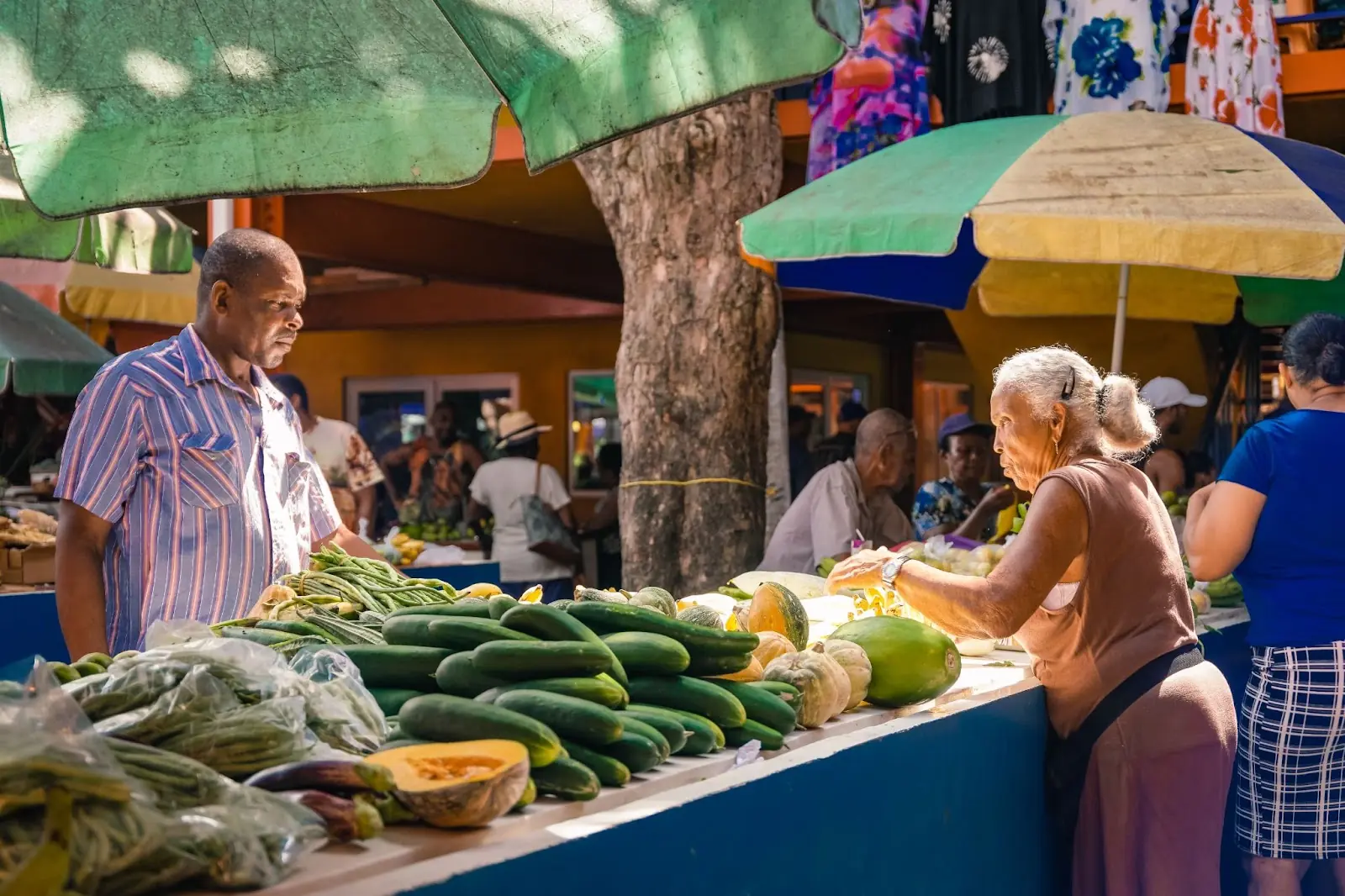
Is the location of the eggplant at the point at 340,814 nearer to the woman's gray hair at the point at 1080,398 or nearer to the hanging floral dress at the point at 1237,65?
the woman's gray hair at the point at 1080,398

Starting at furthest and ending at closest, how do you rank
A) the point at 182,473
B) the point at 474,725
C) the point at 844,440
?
the point at 844,440, the point at 182,473, the point at 474,725

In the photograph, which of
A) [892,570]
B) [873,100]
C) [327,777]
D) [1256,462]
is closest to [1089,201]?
[1256,462]

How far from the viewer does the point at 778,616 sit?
341cm

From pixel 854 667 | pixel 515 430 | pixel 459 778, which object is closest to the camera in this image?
pixel 459 778

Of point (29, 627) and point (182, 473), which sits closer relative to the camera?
point (182, 473)

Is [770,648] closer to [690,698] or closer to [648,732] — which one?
[690,698]

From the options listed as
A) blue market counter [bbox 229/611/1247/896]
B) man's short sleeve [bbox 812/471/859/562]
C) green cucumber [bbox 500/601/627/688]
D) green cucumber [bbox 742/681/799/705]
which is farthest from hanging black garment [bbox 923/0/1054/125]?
green cucumber [bbox 500/601/627/688]

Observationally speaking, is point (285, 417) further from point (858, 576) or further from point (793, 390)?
point (793, 390)

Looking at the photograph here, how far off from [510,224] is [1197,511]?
8.14 metres

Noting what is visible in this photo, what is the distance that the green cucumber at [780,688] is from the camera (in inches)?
111

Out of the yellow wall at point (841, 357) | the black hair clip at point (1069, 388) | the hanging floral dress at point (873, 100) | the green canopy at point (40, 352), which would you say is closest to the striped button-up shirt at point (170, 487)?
the black hair clip at point (1069, 388)

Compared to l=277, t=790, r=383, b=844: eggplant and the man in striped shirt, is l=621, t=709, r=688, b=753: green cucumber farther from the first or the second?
the man in striped shirt

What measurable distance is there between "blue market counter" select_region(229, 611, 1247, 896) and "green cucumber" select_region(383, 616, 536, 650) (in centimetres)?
37

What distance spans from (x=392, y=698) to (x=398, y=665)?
2.4 inches
